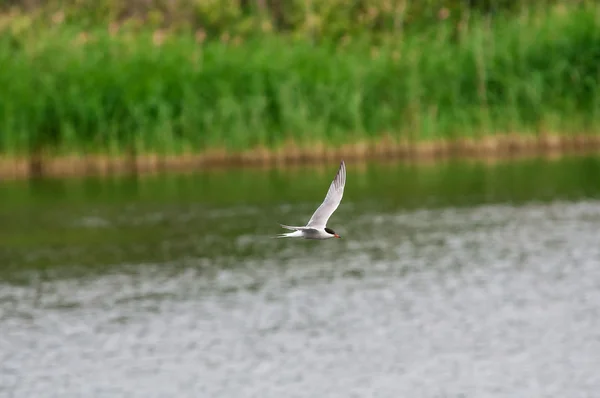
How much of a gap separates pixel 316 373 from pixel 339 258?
8274 millimetres

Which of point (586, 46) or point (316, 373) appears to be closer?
point (316, 373)

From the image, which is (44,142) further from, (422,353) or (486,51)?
(422,353)

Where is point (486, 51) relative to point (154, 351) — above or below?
above

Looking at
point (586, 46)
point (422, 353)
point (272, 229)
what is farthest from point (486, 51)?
point (422, 353)

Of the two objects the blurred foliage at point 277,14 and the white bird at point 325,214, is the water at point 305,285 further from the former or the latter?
the blurred foliage at point 277,14

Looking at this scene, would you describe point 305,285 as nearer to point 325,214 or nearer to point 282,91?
point 282,91

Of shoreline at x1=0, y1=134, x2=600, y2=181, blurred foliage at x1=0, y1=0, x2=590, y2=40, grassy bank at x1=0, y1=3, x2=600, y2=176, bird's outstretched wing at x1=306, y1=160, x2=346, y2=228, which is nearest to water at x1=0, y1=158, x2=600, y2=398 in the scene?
shoreline at x1=0, y1=134, x2=600, y2=181

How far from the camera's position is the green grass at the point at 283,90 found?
31484 mm

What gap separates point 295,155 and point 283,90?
1585 millimetres

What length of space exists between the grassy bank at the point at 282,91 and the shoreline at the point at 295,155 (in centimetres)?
15

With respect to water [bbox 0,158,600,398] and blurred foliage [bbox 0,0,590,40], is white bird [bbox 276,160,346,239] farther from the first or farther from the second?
blurred foliage [bbox 0,0,590,40]

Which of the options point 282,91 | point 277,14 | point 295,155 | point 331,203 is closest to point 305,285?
point 295,155

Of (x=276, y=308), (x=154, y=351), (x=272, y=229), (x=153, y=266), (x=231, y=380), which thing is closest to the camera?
(x=231, y=380)

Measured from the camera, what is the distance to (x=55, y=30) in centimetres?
3394
